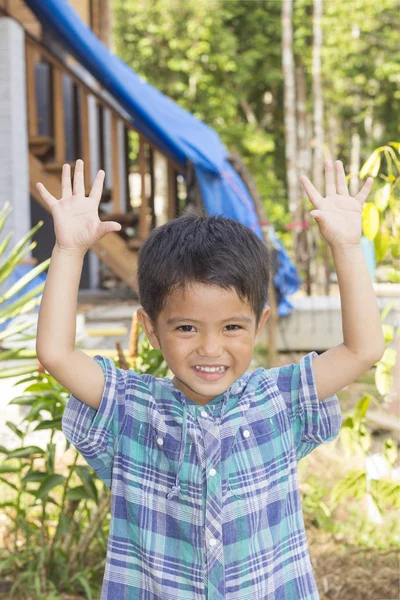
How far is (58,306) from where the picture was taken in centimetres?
143

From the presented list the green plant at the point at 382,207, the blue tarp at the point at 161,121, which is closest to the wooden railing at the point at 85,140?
the blue tarp at the point at 161,121

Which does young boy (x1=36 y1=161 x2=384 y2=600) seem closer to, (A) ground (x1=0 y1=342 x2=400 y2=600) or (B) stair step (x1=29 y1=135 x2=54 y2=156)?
(A) ground (x1=0 y1=342 x2=400 y2=600)

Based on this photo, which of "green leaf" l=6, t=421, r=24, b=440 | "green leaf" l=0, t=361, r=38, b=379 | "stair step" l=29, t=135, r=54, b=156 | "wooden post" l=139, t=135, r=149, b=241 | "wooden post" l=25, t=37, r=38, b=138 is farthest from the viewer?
"wooden post" l=139, t=135, r=149, b=241

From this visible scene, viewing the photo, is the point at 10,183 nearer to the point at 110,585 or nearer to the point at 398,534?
the point at 398,534

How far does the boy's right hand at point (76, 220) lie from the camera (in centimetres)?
143

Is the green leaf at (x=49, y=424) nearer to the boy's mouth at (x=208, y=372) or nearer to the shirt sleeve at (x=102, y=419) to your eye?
the shirt sleeve at (x=102, y=419)

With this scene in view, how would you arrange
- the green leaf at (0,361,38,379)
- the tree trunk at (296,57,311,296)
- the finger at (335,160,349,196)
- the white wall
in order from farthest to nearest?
the tree trunk at (296,57,311,296), the white wall, the green leaf at (0,361,38,379), the finger at (335,160,349,196)

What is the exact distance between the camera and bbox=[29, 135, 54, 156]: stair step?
25.1 feet

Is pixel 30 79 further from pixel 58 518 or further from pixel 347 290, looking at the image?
pixel 347 290

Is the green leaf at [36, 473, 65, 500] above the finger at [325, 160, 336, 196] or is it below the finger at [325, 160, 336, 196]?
below

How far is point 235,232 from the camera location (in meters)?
1.51

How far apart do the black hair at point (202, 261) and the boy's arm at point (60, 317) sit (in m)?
0.14

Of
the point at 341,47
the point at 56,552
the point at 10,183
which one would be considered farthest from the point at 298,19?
the point at 56,552

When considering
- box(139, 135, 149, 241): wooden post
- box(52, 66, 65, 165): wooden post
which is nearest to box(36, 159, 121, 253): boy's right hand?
box(52, 66, 65, 165): wooden post
